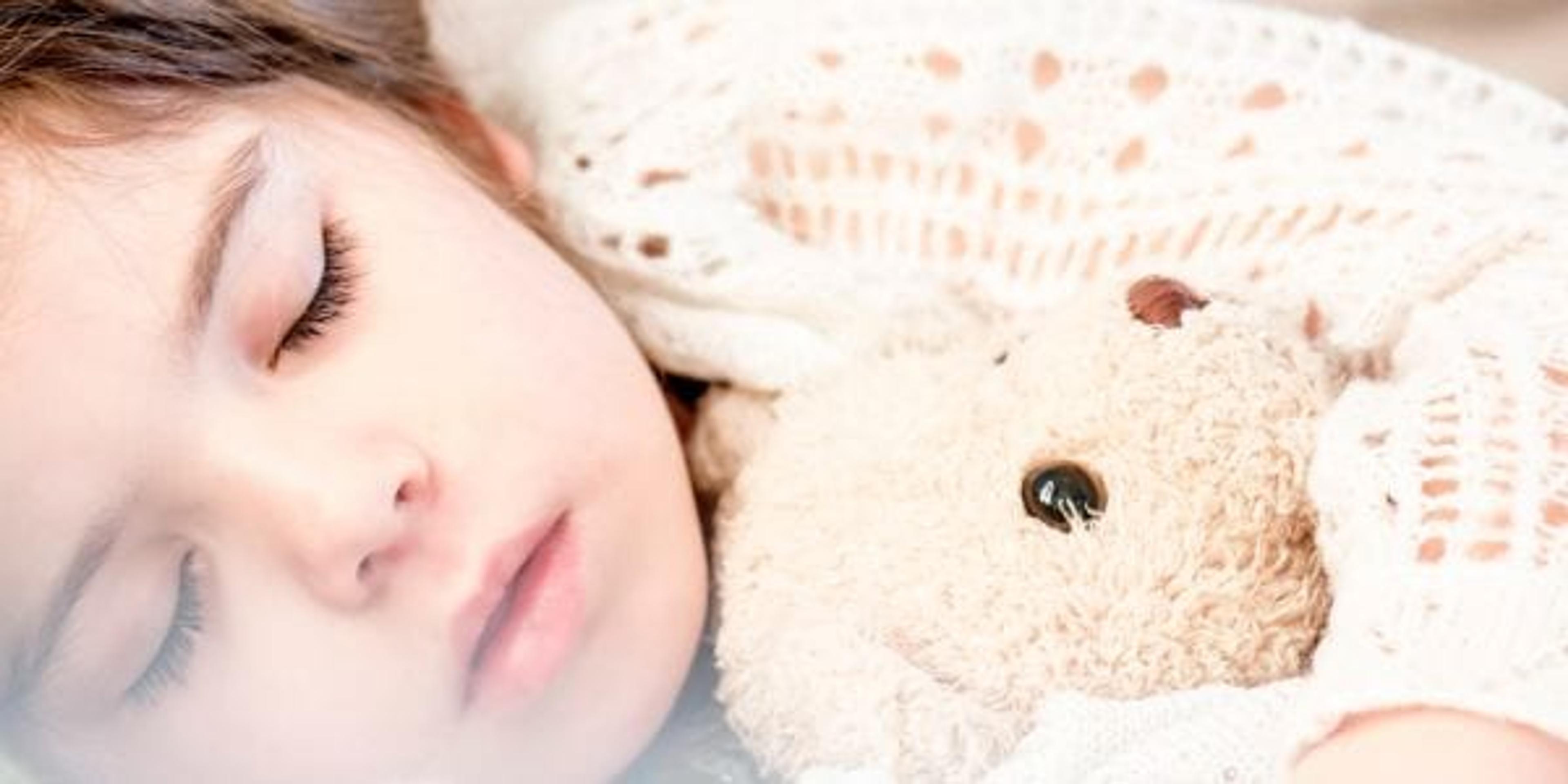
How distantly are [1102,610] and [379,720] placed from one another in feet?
0.86

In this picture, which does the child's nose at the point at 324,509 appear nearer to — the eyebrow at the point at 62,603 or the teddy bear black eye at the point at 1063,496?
the eyebrow at the point at 62,603

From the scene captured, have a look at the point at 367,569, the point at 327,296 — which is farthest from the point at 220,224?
the point at 367,569

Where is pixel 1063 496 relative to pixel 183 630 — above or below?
above

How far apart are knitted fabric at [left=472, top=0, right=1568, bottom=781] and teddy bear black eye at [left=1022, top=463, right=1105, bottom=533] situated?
86 mm

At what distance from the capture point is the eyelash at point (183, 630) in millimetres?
725

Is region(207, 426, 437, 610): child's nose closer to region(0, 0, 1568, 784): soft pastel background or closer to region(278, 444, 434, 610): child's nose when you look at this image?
region(278, 444, 434, 610): child's nose

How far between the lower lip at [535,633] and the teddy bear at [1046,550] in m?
0.07

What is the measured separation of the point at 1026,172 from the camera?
3.23 ft

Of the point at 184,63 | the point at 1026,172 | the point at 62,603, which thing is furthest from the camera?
the point at 1026,172

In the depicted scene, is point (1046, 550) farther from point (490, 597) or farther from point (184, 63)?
point (184, 63)

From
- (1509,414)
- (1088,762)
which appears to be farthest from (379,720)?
(1509,414)

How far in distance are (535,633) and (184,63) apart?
0.30 m

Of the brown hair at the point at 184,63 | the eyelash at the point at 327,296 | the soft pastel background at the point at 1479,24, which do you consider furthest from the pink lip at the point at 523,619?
the soft pastel background at the point at 1479,24

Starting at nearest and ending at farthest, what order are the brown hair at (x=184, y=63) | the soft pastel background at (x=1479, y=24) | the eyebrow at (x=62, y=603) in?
the eyebrow at (x=62, y=603) < the brown hair at (x=184, y=63) < the soft pastel background at (x=1479, y=24)
